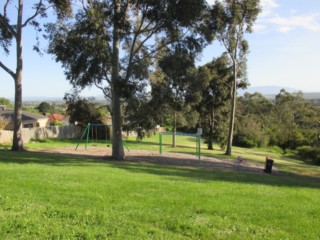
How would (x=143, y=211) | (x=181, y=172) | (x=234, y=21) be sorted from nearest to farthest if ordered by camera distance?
(x=143, y=211) → (x=181, y=172) → (x=234, y=21)

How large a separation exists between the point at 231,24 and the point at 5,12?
58.9 feet

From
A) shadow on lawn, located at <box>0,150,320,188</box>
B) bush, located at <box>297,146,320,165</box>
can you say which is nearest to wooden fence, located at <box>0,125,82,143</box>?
shadow on lawn, located at <box>0,150,320,188</box>

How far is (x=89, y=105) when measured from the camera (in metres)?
27.5

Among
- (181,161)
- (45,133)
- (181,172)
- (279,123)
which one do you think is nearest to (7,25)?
(181,161)

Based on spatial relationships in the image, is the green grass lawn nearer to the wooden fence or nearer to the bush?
the wooden fence

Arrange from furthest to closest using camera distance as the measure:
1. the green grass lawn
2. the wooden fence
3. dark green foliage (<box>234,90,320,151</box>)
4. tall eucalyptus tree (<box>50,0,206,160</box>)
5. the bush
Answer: dark green foliage (<box>234,90,320,151</box>), the bush, the wooden fence, tall eucalyptus tree (<box>50,0,206,160</box>), the green grass lawn

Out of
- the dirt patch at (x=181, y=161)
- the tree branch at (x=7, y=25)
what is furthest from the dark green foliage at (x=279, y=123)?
the tree branch at (x=7, y=25)

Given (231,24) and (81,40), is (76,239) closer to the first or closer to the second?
(81,40)

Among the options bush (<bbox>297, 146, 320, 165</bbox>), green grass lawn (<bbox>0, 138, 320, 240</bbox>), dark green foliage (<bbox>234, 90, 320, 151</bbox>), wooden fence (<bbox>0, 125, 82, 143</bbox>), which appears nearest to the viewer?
green grass lawn (<bbox>0, 138, 320, 240</bbox>)

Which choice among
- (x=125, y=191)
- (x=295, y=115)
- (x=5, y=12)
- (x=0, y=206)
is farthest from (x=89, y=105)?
(x=295, y=115)

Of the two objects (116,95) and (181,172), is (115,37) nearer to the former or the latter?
(116,95)

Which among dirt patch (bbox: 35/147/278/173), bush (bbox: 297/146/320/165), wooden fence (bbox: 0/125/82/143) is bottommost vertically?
bush (bbox: 297/146/320/165)

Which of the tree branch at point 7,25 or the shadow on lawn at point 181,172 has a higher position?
the tree branch at point 7,25

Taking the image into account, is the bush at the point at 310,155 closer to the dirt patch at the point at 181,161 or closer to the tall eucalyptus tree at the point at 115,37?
the dirt patch at the point at 181,161
